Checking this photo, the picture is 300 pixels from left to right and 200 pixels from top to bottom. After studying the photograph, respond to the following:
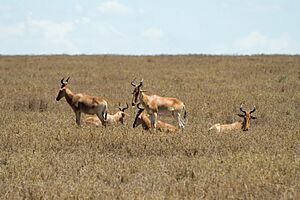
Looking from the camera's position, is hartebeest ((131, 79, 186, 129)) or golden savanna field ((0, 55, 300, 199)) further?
hartebeest ((131, 79, 186, 129))

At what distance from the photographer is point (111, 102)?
2092cm

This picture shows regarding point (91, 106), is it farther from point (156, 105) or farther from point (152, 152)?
point (152, 152)

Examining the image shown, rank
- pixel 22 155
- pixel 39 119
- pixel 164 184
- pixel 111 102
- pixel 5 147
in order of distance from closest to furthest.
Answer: pixel 164 184 < pixel 22 155 < pixel 5 147 < pixel 39 119 < pixel 111 102

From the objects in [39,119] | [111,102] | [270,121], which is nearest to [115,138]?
[39,119]

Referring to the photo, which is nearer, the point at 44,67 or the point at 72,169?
the point at 72,169

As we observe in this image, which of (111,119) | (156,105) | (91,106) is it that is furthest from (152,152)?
(111,119)

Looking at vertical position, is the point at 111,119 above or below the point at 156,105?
below

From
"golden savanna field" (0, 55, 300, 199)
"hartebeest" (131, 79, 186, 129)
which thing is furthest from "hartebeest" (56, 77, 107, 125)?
"hartebeest" (131, 79, 186, 129)

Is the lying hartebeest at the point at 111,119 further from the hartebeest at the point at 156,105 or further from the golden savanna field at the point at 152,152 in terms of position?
the hartebeest at the point at 156,105

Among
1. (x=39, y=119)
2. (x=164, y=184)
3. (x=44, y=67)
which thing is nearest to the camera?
(x=164, y=184)

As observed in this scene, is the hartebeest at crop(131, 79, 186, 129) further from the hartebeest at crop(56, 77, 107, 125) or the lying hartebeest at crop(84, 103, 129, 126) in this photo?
the lying hartebeest at crop(84, 103, 129, 126)

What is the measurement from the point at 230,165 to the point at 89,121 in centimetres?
793

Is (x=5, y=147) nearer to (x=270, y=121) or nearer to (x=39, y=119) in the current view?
(x=39, y=119)

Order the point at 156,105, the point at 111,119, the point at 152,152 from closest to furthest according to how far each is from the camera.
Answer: the point at 152,152
the point at 156,105
the point at 111,119
